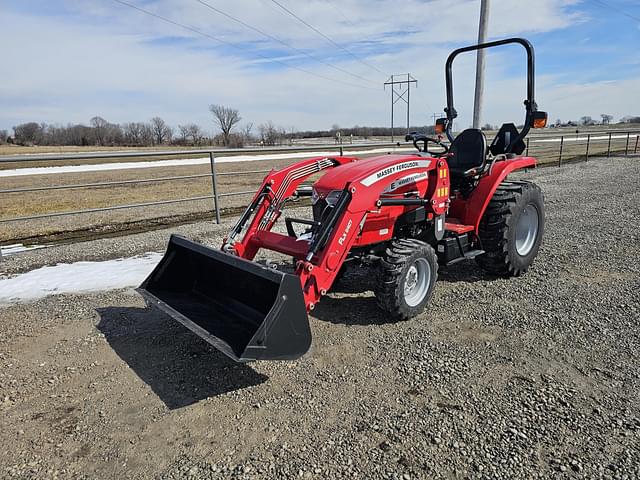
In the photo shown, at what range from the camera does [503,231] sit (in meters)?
4.52

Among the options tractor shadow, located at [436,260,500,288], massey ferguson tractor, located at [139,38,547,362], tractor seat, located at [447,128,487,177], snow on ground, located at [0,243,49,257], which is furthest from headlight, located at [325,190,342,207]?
snow on ground, located at [0,243,49,257]

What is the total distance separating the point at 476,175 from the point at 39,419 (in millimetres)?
4051

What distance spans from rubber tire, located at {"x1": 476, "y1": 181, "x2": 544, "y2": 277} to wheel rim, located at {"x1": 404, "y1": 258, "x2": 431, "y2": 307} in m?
1.12

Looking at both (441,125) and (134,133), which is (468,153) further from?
(134,133)

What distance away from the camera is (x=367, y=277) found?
16.2ft

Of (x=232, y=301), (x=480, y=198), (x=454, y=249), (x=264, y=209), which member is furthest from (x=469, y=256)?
(x=232, y=301)

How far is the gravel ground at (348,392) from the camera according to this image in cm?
227

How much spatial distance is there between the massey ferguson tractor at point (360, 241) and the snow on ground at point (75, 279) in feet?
4.56

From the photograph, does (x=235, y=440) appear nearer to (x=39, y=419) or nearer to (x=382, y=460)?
(x=382, y=460)

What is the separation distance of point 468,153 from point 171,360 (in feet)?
11.2

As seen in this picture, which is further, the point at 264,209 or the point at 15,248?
the point at 15,248

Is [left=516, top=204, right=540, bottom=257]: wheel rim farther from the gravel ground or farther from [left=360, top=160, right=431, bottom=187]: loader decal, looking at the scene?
[left=360, top=160, right=431, bottom=187]: loader decal

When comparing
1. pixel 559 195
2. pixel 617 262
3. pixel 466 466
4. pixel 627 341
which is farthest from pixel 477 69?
pixel 466 466

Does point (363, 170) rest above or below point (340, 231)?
above
